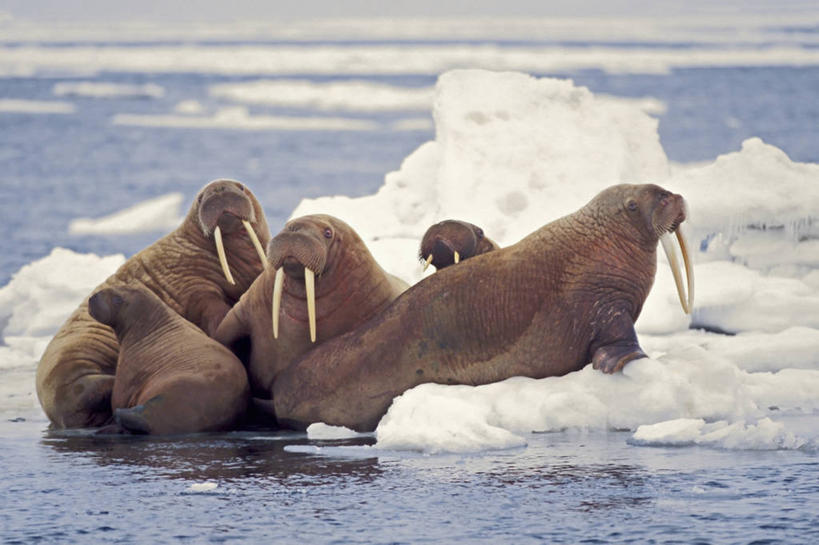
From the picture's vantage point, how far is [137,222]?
21.6 m

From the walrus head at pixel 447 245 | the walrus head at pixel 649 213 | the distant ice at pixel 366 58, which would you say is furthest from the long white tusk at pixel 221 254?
the distant ice at pixel 366 58

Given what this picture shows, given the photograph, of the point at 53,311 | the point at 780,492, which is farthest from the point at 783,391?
the point at 53,311

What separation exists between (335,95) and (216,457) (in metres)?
35.1

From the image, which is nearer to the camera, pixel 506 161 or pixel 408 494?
pixel 408 494

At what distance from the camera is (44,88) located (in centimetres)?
5200

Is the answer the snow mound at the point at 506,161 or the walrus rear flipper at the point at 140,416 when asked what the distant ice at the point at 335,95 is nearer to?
the snow mound at the point at 506,161

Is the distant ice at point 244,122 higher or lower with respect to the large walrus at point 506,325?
higher

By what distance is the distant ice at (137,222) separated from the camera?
68.5 feet

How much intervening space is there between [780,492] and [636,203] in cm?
232

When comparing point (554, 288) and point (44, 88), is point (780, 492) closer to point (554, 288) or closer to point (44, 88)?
point (554, 288)

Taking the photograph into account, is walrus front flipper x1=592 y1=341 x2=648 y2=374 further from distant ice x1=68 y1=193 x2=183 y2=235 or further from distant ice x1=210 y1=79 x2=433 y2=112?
distant ice x1=210 y1=79 x2=433 y2=112

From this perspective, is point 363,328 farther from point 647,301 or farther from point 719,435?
point 647,301

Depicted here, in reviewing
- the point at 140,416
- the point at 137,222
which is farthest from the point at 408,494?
the point at 137,222

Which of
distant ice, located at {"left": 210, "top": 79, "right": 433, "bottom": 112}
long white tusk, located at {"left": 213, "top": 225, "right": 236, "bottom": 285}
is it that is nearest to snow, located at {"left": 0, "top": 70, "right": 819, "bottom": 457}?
long white tusk, located at {"left": 213, "top": 225, "right": 236, "bottom": 285}
